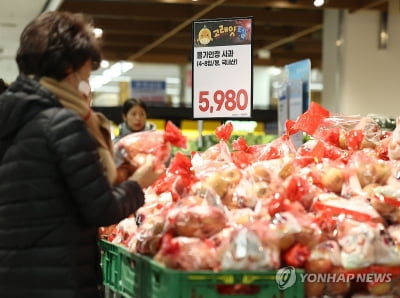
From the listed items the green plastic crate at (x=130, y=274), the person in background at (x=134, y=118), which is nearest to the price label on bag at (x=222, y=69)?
the green plastic crate at (x=130, y=274)

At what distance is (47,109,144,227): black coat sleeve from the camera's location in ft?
7.29

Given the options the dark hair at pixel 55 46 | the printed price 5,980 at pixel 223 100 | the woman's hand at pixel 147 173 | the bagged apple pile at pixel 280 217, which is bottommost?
the bagged apple pile at pixel 280 217

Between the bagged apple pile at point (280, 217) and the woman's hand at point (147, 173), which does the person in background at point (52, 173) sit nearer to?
the woman's hand at point (147, 173)

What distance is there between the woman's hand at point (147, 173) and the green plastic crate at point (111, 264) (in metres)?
0.52

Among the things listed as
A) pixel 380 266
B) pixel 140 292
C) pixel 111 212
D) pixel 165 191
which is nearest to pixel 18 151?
pixel 111 212

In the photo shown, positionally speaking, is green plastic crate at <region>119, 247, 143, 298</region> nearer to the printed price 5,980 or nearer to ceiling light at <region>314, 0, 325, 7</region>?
the printed price 5,980

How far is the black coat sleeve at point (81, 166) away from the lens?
222cm

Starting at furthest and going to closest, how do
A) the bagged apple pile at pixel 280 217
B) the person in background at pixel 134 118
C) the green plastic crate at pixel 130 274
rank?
the person in background at pixel 134 118 < the green plastic crate at pixel 130 274 < the bagged apple pile at pixel 280 217

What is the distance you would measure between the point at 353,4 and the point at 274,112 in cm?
397

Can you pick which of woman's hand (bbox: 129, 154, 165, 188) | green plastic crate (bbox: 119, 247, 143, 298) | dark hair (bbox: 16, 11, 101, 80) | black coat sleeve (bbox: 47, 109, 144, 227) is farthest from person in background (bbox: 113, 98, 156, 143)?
black coat sleeve (bbox: 47, 109, 144, 227)

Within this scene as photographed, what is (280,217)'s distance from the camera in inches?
100

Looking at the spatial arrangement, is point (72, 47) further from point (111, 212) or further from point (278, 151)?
point (278, 151)

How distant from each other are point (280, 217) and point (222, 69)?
6.71 ft

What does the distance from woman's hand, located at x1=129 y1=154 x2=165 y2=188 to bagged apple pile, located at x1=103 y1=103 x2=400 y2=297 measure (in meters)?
0.13
